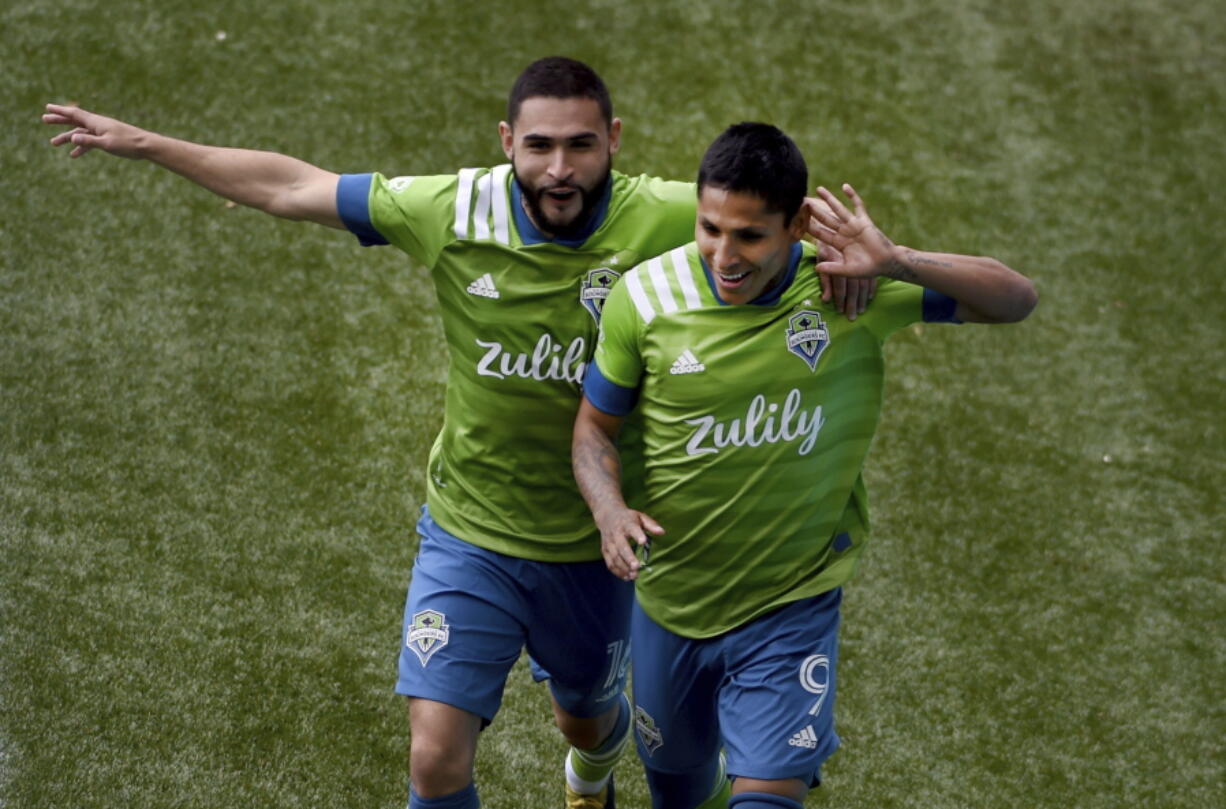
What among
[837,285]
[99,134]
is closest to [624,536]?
[837,285]

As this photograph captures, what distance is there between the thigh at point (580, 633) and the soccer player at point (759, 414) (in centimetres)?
38

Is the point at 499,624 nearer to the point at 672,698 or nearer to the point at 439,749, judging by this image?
the point at 439,749

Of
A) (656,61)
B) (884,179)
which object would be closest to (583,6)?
(656,61)

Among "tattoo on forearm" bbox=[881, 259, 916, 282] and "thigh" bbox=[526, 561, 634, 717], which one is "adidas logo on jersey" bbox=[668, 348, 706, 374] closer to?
"tattoo on forearm" bbox=[881, 259, 916, 282]

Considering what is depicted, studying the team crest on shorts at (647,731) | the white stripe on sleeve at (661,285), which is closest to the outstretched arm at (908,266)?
the white stripe on sleeve at (661,285)

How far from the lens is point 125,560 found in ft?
19.3

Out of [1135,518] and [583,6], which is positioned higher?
[583,6]

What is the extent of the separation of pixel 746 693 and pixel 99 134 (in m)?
2.30

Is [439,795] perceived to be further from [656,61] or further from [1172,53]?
[1172,53]

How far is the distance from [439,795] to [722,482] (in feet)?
3.71

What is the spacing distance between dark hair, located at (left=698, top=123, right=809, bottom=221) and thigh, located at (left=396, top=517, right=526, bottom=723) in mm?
1295

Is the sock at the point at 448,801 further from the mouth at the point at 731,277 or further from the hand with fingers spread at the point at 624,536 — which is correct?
the mouth at the point at 731,277

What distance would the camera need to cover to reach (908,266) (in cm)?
396

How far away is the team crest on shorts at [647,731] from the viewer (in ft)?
14.8
